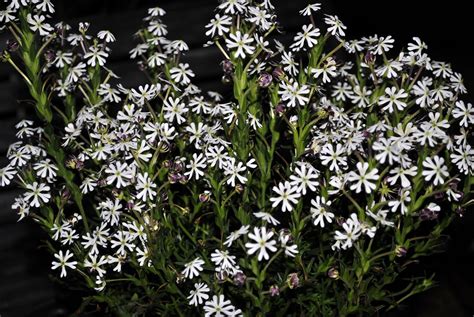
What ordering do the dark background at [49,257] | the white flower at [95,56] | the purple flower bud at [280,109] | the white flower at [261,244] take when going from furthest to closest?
the dark background at [49,257], the white flower at [95,56], the purple flower bud at [280,109], the white flower at [261,244]

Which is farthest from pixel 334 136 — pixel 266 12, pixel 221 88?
pixel 221 88

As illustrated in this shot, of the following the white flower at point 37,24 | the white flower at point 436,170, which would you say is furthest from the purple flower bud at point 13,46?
the white flower at point 436,170

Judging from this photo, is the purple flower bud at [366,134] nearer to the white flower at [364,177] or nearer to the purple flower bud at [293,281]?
the white flower at [364,177]

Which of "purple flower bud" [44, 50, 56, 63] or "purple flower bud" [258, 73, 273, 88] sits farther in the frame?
"purple flower bud" [44, 50, 56, 63]

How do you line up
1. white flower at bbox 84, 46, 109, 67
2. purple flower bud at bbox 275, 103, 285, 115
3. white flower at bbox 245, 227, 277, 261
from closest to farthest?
white flower at bbox 245, 227, 277, 261 < purple flower bud at bbox 275, 103, 285, 115 < white flower at bbox 84, 46, 109, 67

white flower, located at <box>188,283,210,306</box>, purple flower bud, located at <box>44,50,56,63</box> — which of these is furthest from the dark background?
white flower, located at <box>188,283,210,306</box>

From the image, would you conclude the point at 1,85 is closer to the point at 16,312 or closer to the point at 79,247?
the point at 16,312

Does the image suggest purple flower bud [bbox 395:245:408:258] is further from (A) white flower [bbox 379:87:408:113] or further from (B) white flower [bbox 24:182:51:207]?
(B) white flower [bbox 24:182:51:207]
